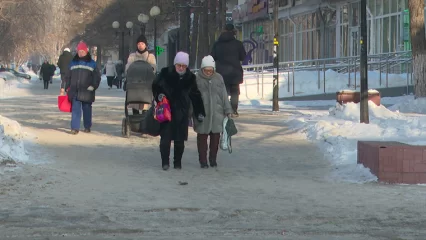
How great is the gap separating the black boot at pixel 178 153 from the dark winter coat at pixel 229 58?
20.7 ft

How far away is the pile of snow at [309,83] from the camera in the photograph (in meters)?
29.0

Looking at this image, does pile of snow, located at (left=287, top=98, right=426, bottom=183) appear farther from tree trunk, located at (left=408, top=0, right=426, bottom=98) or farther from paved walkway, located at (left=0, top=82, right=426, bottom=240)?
tree trunk, located at (left=408, top=0, right=426, bottom=98)

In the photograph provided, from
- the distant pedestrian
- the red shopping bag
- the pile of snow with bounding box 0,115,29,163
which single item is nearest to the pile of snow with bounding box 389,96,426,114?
the red shopping bag

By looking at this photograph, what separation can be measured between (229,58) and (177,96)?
6.60 meters

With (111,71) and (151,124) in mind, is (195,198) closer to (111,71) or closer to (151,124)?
(151,124)

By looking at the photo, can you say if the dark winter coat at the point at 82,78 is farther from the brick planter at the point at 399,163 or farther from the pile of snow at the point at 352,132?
the brick planter at the point at 399,163

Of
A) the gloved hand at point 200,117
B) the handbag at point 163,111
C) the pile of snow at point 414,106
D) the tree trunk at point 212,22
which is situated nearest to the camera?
the handbag at point 163,111

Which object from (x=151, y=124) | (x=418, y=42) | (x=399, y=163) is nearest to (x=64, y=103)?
(x=151, y=124)

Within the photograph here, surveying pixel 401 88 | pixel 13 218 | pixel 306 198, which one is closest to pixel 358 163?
pixel 306 198

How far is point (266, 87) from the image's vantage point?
99.9 feet

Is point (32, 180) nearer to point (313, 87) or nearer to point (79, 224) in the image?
point (79, 224)

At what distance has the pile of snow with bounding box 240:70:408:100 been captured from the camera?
95.0 feet

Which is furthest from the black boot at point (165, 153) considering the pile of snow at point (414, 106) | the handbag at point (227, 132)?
the pile of snow at point (414, 106)

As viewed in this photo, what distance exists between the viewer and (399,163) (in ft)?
33.5
